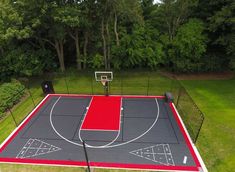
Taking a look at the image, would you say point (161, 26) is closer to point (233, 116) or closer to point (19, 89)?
point (233, 116)

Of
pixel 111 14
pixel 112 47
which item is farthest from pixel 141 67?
pixel 111 14

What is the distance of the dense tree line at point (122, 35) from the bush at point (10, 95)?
157 cm

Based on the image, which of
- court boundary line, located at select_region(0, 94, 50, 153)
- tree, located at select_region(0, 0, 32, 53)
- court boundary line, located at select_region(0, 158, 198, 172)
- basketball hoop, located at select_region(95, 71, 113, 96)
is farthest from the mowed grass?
tree, located at select_region(0, 0, 32, 53)

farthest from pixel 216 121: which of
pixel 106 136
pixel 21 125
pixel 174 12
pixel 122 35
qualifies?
pixel 21 125

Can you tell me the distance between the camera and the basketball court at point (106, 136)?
418 inches

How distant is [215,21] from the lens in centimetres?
1814

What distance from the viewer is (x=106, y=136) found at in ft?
40.5

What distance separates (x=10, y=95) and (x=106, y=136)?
749 centimetres

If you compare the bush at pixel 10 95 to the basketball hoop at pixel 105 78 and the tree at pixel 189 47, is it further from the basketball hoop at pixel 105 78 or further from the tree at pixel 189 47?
the tree at pixel 189 47

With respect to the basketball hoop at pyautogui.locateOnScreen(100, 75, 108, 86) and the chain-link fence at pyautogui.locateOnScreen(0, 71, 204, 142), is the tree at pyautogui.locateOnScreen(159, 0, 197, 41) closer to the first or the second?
the chain-link fence at pyautogui.locateOnScreen(0, 71, 204, 142)

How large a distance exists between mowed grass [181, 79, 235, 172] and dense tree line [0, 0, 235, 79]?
1951 millimetres

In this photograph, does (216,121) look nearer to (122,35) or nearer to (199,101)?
(199,101)

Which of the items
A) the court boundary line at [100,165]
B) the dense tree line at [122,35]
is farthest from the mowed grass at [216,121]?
the dense tree line at [122,35]

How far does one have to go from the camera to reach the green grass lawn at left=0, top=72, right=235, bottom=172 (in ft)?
34.6
